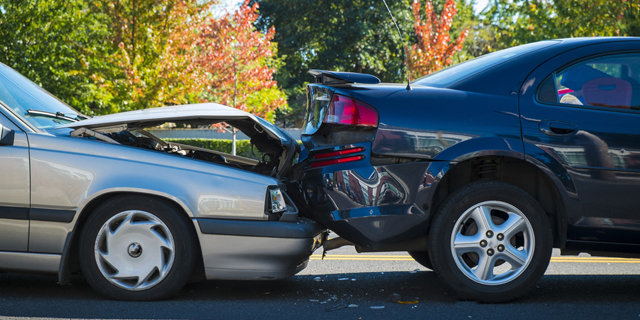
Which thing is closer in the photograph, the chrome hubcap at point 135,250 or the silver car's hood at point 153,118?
the chrome hubcap at point 135,250

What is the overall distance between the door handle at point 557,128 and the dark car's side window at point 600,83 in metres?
0.18

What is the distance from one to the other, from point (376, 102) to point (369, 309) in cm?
126

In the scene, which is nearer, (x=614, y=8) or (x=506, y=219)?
(x=506, y=219)

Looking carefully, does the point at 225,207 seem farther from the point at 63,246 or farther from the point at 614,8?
the point at 614,8

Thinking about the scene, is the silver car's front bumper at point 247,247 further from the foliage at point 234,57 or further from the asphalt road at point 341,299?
the foliage at point 234,57

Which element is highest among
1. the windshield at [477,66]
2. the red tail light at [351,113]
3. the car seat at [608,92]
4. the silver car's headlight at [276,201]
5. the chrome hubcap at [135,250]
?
the windshield at [477,66]

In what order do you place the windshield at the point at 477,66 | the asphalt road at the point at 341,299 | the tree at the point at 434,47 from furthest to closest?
the tree at the point at 434,47 → the windshield at the point at 477,66 → the asphalt road at the point at 341,299

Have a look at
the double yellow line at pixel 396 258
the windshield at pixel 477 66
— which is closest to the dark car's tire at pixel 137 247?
the windshield at pixel 477 66

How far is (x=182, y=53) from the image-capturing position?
17.6m

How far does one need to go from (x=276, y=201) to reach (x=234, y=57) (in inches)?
726

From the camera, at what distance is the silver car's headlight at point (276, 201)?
390 centimetres

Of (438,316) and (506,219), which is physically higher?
(506,219)

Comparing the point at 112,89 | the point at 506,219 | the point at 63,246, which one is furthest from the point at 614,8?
the point at 63,246

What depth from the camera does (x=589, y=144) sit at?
386cm
